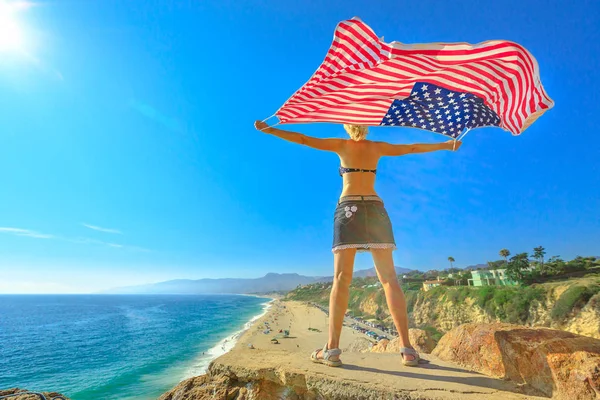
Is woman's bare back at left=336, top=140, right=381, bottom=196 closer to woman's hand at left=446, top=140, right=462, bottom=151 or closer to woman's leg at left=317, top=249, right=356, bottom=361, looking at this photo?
woman's leg at left=317, top=249, right=356, bottom=361

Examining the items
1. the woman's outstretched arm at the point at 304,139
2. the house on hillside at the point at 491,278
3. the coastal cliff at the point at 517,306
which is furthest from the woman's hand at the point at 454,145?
the house on hillside at the point at 491,278

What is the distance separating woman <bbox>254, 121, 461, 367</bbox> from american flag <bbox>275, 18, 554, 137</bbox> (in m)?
0.32

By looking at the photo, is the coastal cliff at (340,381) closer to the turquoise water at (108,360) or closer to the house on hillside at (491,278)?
the turquoise water at (108,360)

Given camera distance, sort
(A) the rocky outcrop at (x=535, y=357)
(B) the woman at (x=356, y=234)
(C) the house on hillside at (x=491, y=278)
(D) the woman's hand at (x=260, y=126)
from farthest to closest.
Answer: (C) the house on hillside at (x=491, y=278)
(D) the woman's hand at (x=260, y=126)
(B) the woman at (x=356, y=234)
(A) the rocky outcrop at (x=535, y=357)

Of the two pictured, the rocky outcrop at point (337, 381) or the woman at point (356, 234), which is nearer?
the rocky outcrop at point (337, 381)

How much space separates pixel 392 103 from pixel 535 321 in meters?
35.2

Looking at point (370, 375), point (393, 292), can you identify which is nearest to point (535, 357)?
point (393, 292)

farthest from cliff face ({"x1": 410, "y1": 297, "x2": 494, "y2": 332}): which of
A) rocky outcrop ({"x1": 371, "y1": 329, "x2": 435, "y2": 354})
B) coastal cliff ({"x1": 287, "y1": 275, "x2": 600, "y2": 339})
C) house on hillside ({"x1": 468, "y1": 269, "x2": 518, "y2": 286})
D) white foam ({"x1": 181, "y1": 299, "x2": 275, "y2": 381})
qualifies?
rocky outcrop ({"x1": 371, "y1": 329, "x2": 435, "y2": 354})

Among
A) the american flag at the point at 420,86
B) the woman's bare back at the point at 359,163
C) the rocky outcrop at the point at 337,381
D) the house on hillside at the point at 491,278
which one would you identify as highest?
the american flag at the point at 420,86

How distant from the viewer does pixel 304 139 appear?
3.44m

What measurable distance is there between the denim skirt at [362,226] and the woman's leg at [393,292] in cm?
12

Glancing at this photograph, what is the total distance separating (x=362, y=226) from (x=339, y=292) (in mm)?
723

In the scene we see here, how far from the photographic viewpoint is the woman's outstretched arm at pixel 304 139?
3.26 metres

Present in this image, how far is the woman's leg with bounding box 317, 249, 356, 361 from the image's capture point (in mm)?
3005
